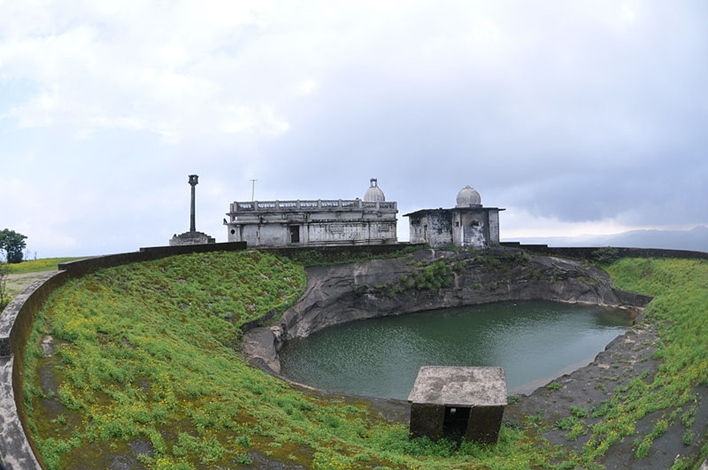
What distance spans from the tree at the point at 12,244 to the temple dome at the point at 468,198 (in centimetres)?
4298

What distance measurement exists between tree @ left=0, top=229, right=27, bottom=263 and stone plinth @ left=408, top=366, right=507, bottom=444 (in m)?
44.4

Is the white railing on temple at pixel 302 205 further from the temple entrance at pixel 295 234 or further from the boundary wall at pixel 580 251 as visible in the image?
the boundary wall at pixel 580 251

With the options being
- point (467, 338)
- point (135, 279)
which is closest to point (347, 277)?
point (467, 338)

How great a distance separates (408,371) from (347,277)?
1692 centimetres

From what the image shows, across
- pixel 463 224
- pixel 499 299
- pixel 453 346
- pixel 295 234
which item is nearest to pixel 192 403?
pixel 453 346

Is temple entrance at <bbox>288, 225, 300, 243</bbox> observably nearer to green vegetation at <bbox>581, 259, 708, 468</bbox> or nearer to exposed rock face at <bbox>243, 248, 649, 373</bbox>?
exposed rock face at <bbox>243, 248, 649, 373</bbox>

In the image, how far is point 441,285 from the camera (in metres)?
45.7

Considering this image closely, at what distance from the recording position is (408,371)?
89.0ft

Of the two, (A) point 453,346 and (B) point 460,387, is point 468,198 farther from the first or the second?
(B) point 460,387

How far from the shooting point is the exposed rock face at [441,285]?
4111 cm

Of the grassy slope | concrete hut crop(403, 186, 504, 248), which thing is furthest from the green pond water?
concrete hut crop(403, 186, 504, 248)

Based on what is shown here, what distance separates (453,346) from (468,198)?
22.2 m

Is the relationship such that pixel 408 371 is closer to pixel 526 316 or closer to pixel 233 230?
pixel 526 316

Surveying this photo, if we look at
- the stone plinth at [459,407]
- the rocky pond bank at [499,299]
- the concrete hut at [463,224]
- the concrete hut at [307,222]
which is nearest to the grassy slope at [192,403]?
the stone plinth at [459,407]
